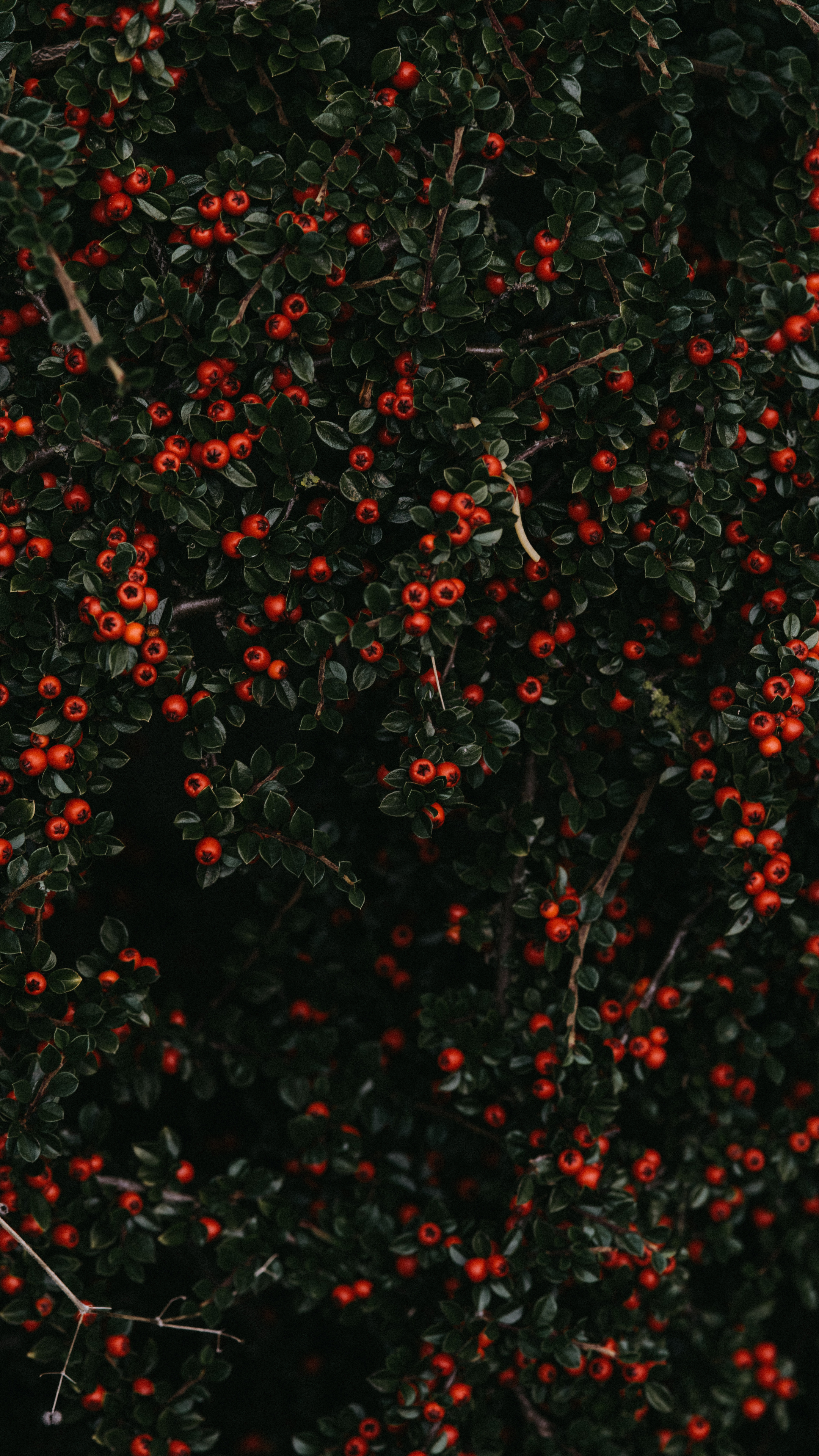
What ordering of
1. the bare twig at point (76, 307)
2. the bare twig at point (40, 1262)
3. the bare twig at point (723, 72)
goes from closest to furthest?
the bare twig at point (76, 307), the bare twig at point (40, 1262), the bare twig at point (723, 72)

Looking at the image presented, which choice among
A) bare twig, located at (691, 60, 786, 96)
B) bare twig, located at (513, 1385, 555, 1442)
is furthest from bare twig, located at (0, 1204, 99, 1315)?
bare twig, located at (691, 60, 786, 96)

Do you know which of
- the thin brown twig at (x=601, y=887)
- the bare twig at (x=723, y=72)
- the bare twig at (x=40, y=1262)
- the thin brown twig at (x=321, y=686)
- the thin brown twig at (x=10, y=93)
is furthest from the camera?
the thin brown twig at (x=601, y=887)

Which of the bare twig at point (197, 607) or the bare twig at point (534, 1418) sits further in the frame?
the bare twig at point (534, 1418)

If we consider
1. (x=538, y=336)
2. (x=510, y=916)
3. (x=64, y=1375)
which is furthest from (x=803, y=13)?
(x=64, y=1375)

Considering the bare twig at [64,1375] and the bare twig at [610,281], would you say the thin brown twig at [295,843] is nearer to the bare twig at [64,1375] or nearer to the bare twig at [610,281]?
the bare twig at [64,1375]

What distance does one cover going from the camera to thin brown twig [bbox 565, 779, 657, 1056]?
1897 mm

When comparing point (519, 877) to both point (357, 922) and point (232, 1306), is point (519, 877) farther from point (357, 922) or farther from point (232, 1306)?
point (232, 1306)

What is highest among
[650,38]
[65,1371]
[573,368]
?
[650,38]

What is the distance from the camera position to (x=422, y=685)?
1618 mm

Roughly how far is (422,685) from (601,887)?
1.87ft

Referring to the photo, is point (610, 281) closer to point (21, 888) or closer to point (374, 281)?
point (374, 281)

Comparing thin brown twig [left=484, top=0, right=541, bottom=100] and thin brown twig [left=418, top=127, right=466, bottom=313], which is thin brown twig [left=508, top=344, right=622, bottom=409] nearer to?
thin brown twig [left=418, top=127, right=466, bottom=313]

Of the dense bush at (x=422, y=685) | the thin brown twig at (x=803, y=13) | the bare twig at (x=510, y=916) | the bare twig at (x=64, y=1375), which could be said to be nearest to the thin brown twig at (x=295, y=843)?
the dense bush at (x=422, y=685)

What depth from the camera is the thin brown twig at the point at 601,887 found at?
6.23 ft
